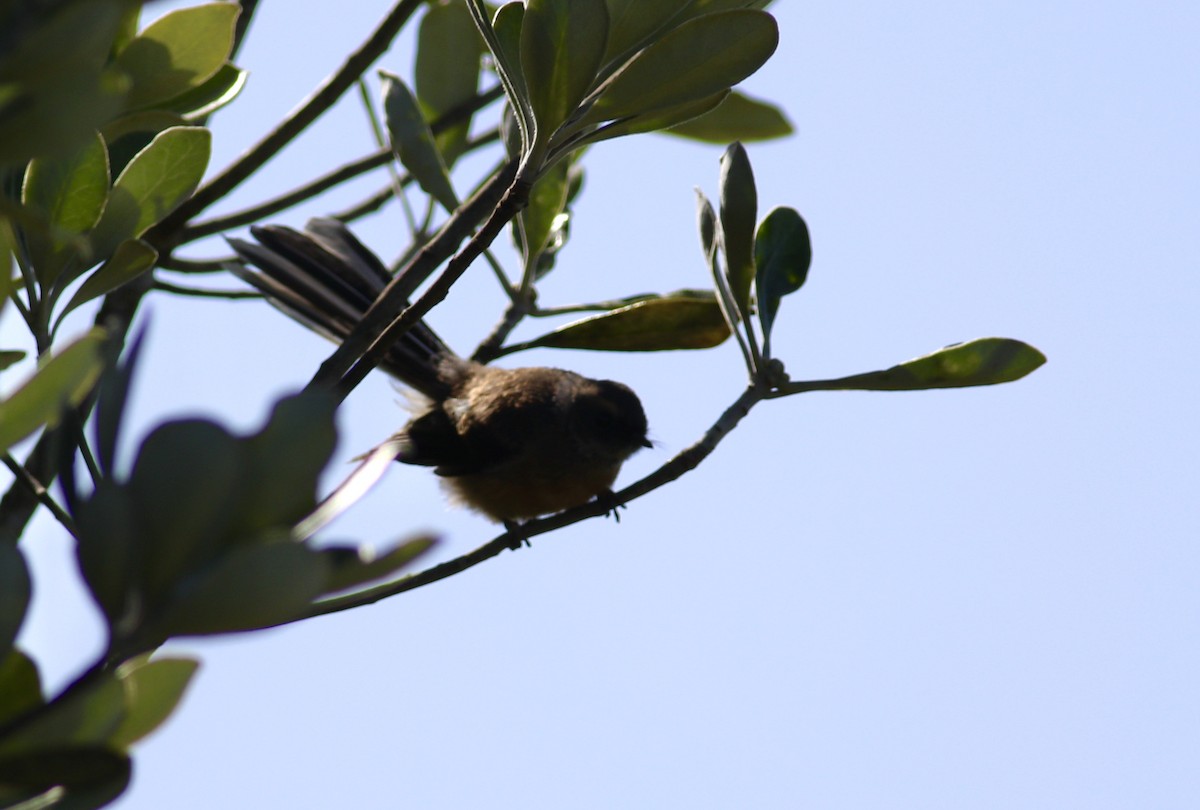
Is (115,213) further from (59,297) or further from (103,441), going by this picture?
(103,441)

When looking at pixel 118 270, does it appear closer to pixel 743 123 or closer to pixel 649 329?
pixel 649 329

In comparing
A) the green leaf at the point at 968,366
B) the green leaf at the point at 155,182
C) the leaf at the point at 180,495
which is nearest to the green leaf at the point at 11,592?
the leaf at the point at 180,495

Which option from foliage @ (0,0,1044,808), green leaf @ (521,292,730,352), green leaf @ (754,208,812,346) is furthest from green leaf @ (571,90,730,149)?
green leaf @ (521,292,730,352)

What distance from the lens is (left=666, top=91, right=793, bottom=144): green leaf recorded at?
134 inches

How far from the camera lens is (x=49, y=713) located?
42.8 inches

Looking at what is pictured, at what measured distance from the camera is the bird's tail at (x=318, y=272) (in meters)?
3.58

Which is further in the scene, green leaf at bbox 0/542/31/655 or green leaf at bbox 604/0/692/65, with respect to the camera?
green leaf at bbox 604/0/692/65

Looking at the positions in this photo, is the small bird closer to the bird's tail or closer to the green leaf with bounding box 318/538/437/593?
the bird's tail

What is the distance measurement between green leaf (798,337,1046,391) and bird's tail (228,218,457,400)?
72.1 inches

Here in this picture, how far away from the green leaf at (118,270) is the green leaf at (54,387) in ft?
2.57

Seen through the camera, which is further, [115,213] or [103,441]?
[115,213]

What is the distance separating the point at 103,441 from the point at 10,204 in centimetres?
23

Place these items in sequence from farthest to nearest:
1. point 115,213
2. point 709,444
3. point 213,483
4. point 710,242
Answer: point 710,242 < point 709,444 < point 115,213 < point 213,483

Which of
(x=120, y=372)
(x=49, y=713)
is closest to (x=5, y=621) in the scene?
(x=49, y=713)
